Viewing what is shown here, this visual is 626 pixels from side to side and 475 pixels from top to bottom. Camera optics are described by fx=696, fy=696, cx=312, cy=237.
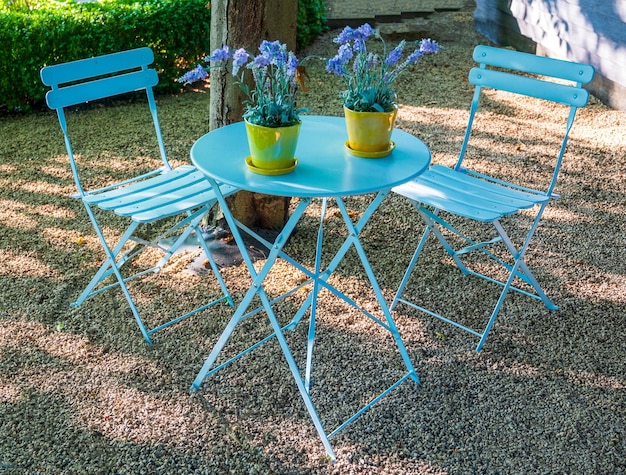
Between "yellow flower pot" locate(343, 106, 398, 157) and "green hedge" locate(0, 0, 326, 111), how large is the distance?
14.6 feet

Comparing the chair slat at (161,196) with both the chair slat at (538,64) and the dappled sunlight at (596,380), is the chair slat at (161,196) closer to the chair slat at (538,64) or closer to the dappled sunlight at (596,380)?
the chair slat at (538,64)

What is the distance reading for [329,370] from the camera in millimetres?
3326

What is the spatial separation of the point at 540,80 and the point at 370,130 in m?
1.13

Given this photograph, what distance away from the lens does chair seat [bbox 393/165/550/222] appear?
3.22 meters

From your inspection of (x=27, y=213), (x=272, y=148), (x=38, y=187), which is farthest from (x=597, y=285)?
(x=38, y=187)

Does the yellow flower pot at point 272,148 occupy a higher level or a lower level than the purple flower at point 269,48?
lower

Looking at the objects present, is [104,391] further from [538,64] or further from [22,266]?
[538,64]

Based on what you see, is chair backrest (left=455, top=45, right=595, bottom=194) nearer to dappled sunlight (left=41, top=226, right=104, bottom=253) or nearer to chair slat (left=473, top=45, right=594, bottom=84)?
chair slat (left=473, top=45, right=594, bottom=84)

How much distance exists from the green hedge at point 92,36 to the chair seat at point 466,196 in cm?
428

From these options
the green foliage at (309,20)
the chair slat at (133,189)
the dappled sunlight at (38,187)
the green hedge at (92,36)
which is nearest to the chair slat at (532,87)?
the chair slat at (133,189)

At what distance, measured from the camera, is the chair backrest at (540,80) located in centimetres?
338

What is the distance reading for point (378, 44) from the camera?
356 inches

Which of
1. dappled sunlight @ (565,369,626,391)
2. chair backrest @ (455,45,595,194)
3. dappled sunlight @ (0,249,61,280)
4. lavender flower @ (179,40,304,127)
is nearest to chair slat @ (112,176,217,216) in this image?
lavender flower @ (179,40,304,127)

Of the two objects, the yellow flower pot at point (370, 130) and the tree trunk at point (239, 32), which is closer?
the yellow flower pot at point (370, 130)
